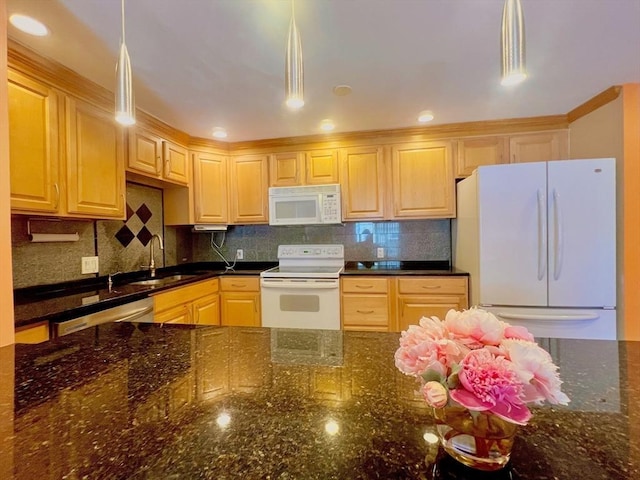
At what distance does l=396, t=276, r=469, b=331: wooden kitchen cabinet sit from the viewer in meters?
2.67

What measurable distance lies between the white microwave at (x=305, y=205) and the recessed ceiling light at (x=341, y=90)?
960 millimetres

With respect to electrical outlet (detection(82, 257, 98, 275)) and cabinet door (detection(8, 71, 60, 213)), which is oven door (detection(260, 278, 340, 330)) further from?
cabinet door (detection(8, 71, 60, 213))

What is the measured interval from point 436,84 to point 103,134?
7.55ft

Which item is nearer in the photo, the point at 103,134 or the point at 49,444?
the point at 49,444

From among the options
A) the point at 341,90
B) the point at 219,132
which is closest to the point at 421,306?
the point at 341,90

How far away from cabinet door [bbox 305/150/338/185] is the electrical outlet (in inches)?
76.7

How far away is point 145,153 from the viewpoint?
2.55 m

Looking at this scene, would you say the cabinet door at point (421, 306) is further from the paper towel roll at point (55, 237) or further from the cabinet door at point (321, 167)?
the paper towel roll at point (55, 237)

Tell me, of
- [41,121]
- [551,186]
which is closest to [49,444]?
[41,121]

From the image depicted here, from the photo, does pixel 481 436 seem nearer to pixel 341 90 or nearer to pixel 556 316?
pixel 341 90

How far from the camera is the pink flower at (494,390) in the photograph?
0.39m

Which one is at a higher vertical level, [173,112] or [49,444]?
[173,112]

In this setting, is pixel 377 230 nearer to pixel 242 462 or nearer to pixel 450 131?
pixel 450 131

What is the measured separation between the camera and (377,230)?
11.1 ft
